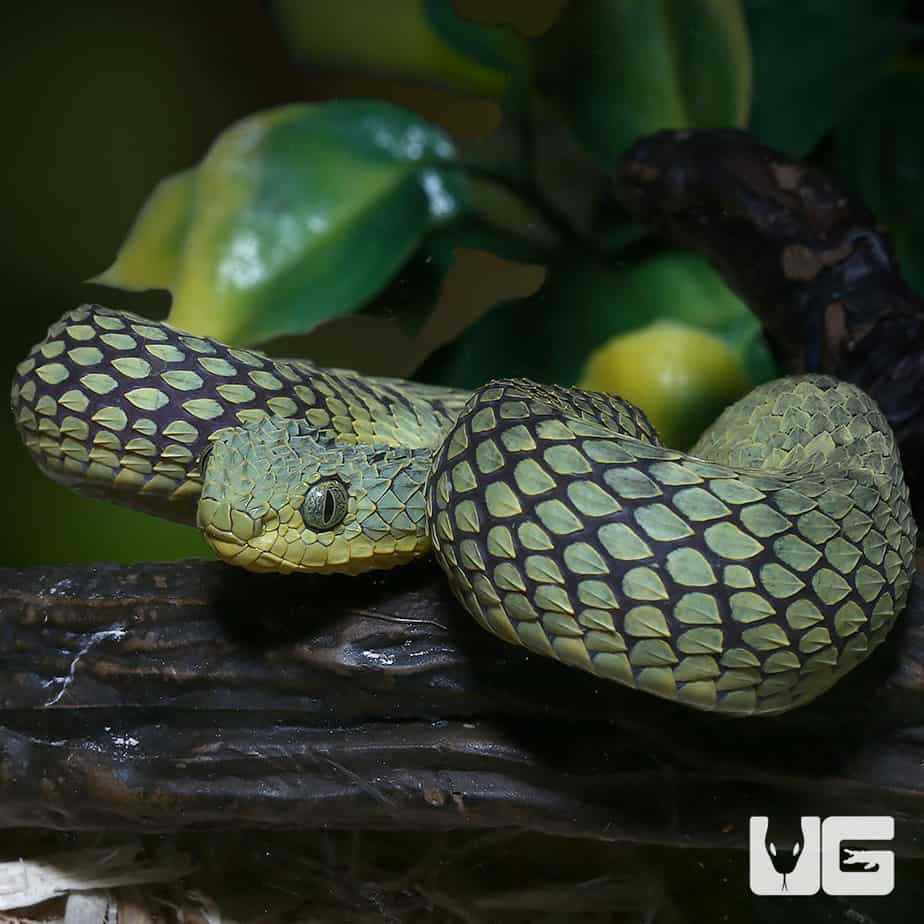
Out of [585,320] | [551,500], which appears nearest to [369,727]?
[551,500]

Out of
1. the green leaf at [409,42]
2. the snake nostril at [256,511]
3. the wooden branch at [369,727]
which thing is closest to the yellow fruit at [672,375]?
the green leaf at [409,42]

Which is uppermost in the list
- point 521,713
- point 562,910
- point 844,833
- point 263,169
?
point 263,169

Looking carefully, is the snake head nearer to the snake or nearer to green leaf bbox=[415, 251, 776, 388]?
the snake

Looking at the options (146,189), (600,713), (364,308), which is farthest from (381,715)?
(146,189)

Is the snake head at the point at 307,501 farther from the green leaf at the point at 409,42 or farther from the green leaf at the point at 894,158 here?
the green leaf at the point at 894,158

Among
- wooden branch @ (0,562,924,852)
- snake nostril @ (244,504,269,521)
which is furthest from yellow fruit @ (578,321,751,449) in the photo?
snake nostril @ (244,504,269,521)

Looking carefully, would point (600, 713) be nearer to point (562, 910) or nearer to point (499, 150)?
point (562, 910)
